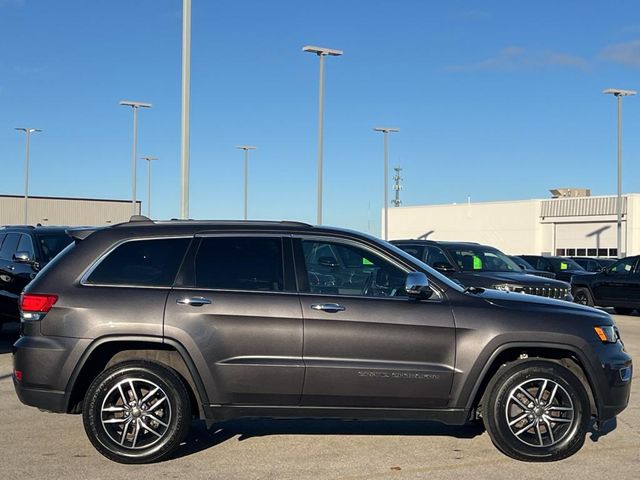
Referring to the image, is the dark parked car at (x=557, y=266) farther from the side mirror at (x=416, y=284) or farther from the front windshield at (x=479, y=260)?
the side mirror at (x=416, y=284)

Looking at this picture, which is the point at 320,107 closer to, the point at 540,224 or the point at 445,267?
the point at 445,267

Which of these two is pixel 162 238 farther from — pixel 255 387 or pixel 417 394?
pixel 417 394

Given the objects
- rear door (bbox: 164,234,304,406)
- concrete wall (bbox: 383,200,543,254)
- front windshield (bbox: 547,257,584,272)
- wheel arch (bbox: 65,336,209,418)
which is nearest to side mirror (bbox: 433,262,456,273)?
rear door (bbox: 164,234,304,406)

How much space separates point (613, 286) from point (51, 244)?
45.9ft

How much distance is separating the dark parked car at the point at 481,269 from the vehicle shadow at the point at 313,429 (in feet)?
21.6

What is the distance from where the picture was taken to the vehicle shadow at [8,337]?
42.7ft

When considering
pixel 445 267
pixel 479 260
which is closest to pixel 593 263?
pixel 479 260

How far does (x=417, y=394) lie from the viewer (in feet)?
21.5

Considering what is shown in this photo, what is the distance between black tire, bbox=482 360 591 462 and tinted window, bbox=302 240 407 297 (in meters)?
1.09

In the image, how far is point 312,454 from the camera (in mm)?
6816

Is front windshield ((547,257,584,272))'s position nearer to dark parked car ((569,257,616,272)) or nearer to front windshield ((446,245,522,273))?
dark parked car ((569,257,616,272))

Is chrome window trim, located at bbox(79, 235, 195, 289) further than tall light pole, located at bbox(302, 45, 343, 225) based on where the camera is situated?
No

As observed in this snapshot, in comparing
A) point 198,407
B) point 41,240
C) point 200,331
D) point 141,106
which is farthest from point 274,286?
point 141,106

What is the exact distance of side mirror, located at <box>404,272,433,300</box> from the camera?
21.1ft
